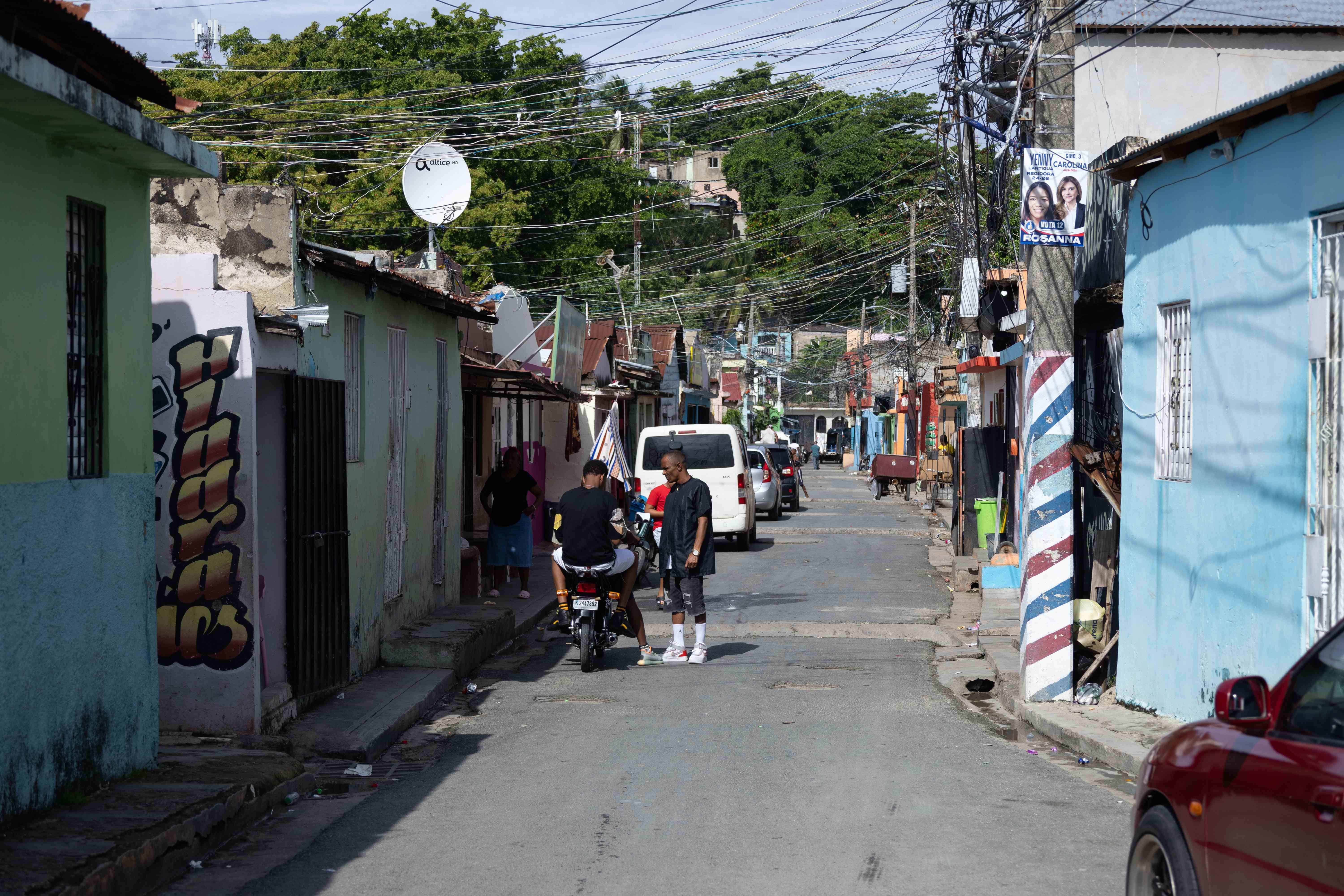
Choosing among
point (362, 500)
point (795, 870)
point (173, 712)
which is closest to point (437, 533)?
point (362, 500)

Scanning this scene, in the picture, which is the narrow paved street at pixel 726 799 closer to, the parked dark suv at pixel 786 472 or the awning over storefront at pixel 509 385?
the awning over storefront at pixel 509 385

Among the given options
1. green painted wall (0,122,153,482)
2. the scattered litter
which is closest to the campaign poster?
the scattered litter

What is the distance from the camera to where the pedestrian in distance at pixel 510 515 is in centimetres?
1648

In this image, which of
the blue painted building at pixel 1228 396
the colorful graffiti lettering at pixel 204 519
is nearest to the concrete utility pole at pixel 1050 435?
the blue painted building at pixel 1228 396

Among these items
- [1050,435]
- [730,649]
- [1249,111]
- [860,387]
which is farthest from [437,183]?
[860,387]

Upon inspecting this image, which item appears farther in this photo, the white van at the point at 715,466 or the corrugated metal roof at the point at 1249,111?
the white van at the point at 715,466

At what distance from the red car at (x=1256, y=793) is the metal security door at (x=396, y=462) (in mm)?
Result: 9010

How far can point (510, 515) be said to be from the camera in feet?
54.0

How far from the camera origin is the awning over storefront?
16797 millimetres

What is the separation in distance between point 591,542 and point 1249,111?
690 cm

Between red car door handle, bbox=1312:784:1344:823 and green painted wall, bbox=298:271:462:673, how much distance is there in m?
7.85

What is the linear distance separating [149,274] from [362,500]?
13.5ft

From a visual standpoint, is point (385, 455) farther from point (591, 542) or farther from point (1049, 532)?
point (1049, 532)

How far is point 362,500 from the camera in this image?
38.3ft
